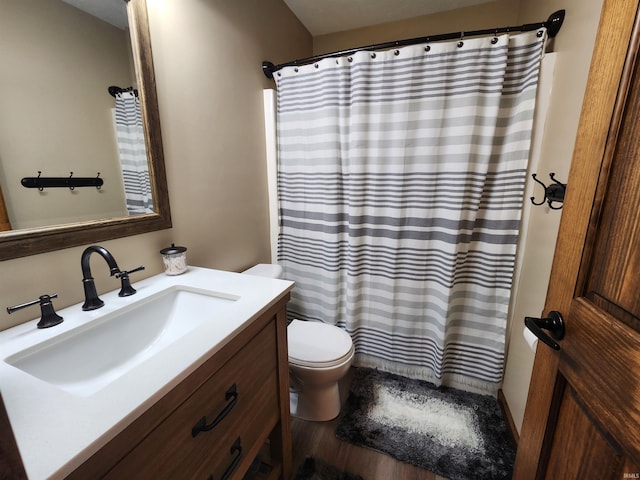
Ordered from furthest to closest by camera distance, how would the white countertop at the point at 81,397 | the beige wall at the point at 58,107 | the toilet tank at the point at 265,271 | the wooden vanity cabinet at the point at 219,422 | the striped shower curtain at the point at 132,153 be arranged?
the toilet tank at the point at 265,271 → the striped shower curtain at the point at 132,153 → the beige wall at the point at 58,107 → the wooden vanity cabinet at the point at 219,422 → the white countertop at the point at 81,397

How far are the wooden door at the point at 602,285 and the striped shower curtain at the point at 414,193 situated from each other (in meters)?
0.84

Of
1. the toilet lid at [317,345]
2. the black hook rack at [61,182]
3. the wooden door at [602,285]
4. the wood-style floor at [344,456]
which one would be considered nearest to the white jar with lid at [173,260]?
the black hook rack at [61,182]

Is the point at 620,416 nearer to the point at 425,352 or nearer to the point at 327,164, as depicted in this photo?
the point at 425,352

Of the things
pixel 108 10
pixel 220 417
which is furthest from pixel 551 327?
pixel 108 10

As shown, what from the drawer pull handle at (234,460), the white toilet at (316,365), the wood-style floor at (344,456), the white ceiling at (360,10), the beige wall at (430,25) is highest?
the white ceiling at (360,10)

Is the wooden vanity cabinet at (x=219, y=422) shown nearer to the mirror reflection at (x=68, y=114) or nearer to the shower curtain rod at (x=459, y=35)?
the mirror reflection at (x=68, y=114)

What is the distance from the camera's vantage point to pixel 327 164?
5.64ft

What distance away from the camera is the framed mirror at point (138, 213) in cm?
79

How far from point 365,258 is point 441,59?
114cm

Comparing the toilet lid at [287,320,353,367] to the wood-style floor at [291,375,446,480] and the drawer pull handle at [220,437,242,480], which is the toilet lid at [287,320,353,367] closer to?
the wood-style floor at [291,375,446,480]

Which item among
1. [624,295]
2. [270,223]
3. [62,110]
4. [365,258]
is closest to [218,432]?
[624,295]

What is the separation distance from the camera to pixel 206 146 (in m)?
1.38

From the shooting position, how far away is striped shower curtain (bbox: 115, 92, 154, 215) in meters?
1.02

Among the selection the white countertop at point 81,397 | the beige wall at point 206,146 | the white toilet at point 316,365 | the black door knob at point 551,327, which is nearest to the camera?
the white countertop at point 81,397
